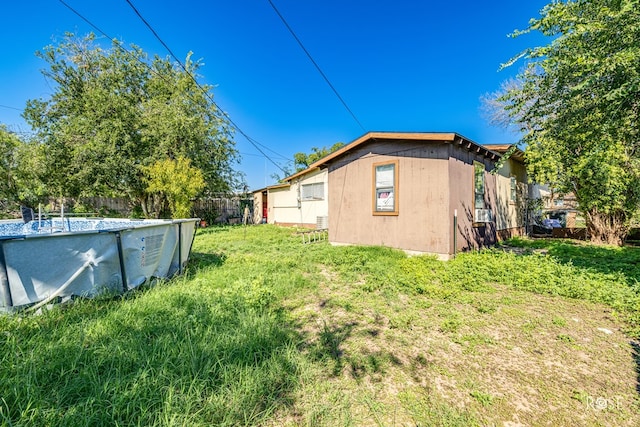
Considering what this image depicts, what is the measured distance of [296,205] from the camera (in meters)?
14.5

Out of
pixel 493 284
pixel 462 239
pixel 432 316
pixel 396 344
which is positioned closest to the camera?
pixel 396 344

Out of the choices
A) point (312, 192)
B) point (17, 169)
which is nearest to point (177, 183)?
point (312, 192)

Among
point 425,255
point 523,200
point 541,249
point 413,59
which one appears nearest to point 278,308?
point 425,255

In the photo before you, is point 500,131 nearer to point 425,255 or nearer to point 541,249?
point 541,249

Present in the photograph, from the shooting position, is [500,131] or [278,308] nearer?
[278,308]

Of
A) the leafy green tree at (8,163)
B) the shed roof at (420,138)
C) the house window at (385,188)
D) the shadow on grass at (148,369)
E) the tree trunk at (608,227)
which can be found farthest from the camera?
the leafy green tree at (8,163)

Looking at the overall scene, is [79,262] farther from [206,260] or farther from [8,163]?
[8,163]

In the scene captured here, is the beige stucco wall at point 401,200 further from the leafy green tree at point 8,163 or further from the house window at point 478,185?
the leafy green tree at point 8,163

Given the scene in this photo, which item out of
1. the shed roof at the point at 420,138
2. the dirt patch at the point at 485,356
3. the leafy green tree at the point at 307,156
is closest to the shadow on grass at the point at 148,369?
the dirt patch at the point at 485,356

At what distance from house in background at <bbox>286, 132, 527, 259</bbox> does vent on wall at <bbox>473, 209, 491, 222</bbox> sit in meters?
0.02

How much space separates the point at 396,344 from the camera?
104 inches

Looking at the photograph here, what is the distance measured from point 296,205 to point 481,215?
9.15 m

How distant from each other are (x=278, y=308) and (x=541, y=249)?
805 cm

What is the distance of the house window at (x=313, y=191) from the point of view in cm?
1294
